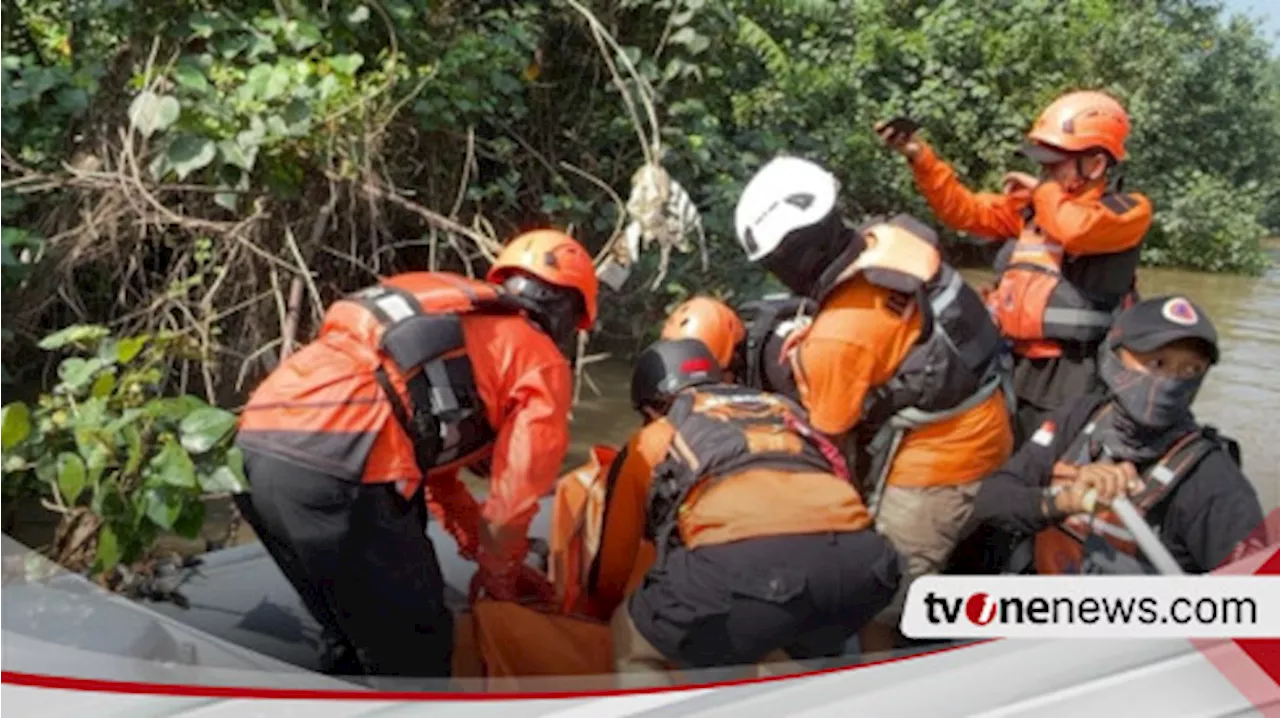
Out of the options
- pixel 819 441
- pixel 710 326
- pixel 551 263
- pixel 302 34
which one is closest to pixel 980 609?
pixel 819 441

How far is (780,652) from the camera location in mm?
1819

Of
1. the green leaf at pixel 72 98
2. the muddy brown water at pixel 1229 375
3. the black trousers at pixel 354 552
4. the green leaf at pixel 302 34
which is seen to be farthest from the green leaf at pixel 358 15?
the black trousers at pixel 354 552

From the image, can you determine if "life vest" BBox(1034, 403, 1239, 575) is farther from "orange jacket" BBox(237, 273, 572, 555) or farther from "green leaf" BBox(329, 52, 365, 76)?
"green leaf" BBox(329, 52, 365, 76)

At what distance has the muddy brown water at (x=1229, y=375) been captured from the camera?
12.2 feet

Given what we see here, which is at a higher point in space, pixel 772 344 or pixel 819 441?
pixel 819 441

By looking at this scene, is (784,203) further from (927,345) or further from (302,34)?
(302,34)

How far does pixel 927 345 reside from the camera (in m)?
2.21

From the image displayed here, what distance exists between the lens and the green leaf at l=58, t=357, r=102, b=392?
2.19 metres

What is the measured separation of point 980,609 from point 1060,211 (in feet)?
5.24

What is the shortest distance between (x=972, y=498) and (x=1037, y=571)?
0.91 feet

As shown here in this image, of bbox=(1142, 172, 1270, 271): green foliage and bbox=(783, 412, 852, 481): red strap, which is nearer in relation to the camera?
bbox=(783, 412, 852, 481): red strap

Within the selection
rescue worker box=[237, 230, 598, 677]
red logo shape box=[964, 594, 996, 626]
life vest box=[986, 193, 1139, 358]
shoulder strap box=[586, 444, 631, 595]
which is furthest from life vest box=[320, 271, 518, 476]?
life vest box=[986, 193, 1139, 358]

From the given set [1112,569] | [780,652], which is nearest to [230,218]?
[780,652]

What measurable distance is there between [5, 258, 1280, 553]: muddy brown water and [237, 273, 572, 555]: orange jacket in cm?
161
